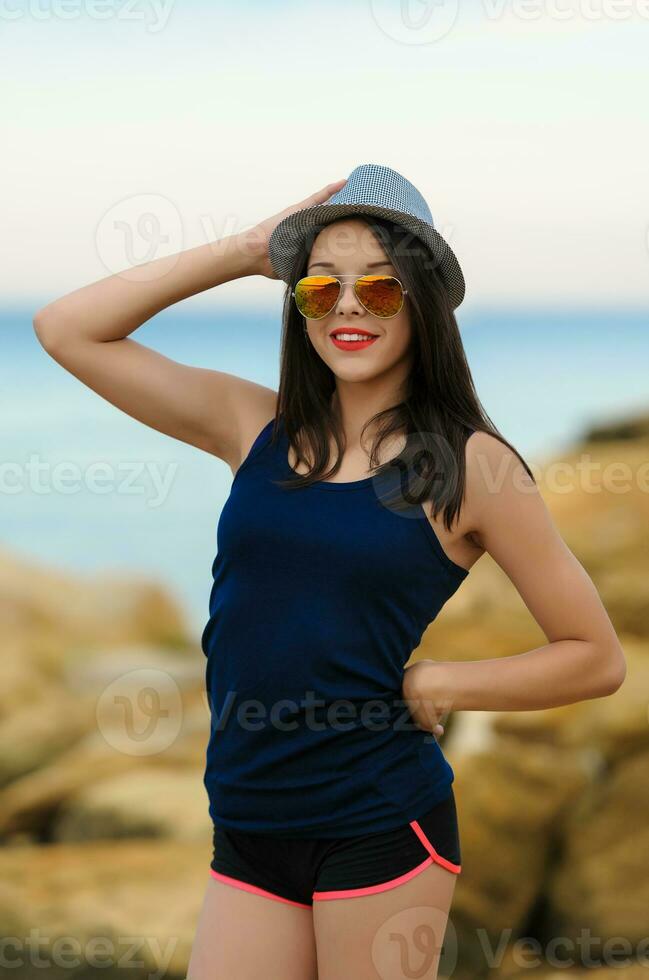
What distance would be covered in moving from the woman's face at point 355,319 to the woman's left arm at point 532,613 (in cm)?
19

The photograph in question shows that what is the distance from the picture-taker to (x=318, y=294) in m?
1.93

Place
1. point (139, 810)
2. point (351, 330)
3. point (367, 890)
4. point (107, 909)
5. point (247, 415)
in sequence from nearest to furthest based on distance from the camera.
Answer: point (367, 890) → point (351, 330) → point (247, 415) → point (107, 909) → point (139, 810)

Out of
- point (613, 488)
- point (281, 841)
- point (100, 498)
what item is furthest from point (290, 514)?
point (100, 498)

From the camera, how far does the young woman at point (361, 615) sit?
6.05 ft

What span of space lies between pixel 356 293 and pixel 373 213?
0.45ft

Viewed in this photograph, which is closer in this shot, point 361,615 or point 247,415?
point 361,615

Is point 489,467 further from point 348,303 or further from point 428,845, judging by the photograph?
point 428,845

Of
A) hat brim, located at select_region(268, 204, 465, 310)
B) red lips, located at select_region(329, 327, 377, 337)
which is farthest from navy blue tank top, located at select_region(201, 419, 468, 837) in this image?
hat brim, located at select_region(268, 204, 465, 310)

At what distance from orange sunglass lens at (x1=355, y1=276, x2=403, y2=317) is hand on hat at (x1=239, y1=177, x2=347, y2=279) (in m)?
0.25

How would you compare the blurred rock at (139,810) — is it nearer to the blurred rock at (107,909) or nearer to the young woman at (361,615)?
the blurred rock at (107,909)

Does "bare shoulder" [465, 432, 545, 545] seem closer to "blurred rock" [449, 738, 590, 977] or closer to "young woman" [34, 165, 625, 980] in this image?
"young woman" [34, 165, 625, 980]

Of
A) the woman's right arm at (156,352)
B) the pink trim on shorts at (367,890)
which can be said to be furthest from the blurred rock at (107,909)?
the woman's right arm at (156,352)

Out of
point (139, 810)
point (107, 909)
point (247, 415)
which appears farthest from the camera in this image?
point (139, 810)

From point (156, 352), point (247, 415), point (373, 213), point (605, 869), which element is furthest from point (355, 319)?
point (605, 869)
